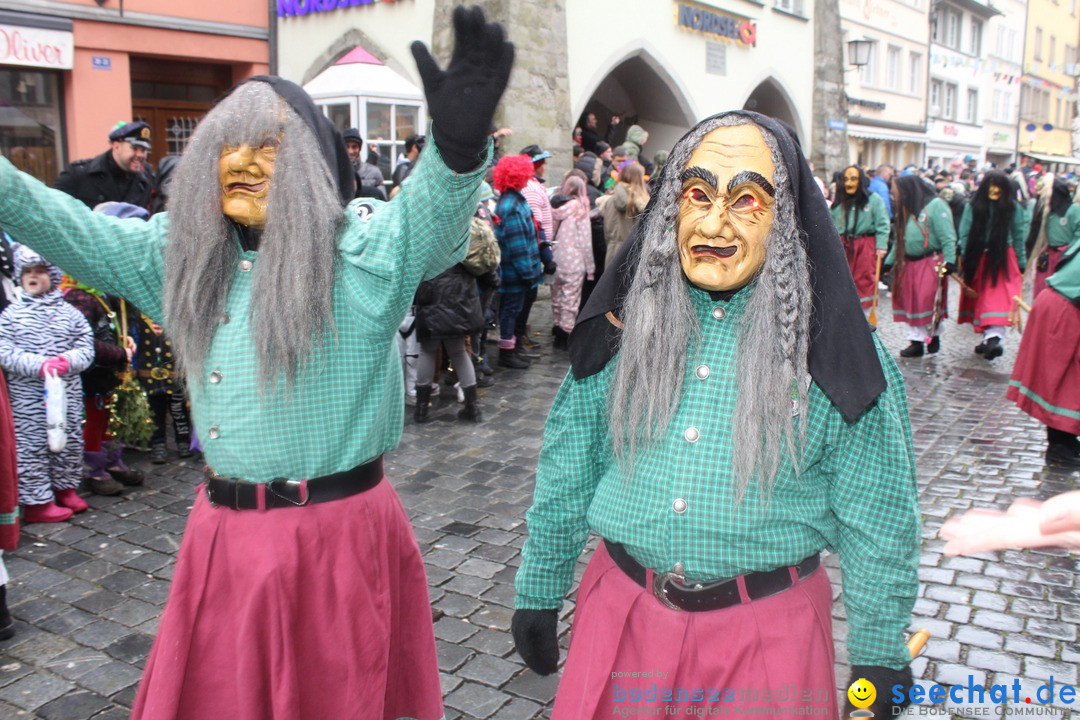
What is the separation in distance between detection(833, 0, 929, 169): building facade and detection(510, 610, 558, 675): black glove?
877 inches

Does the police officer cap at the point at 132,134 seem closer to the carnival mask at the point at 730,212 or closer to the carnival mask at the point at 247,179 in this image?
the carnival mask at the point at 247,179

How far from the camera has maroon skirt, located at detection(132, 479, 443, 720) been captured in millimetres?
2197

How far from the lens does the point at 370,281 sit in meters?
2.30

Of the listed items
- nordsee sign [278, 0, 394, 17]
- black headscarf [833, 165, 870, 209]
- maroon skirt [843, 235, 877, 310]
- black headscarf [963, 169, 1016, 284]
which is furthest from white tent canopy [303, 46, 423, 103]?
black headscarf [963, 169, 1016, 284]

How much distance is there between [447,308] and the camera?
678 centimetres

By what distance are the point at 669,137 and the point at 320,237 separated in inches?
655

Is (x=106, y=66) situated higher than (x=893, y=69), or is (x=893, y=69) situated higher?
(x=893, y=69)

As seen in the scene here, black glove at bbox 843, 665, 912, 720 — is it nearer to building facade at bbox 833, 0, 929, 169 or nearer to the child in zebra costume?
the child in zebra costume

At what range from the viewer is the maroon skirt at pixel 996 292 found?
9148 millimetres

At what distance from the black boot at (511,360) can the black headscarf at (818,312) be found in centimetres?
634

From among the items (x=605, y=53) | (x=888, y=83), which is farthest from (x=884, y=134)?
(x=605, y=53)

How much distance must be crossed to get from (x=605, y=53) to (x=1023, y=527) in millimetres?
13868

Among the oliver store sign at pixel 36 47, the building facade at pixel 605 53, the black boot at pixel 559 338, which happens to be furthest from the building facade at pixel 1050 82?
the oliver store sign at pixel 36 47

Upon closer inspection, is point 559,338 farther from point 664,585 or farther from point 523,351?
point 664,585
